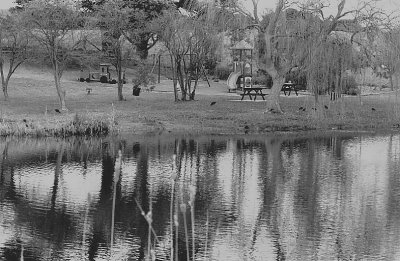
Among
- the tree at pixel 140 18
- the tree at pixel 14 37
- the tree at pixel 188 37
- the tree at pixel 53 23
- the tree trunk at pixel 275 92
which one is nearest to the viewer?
the tree at pixel 53 23

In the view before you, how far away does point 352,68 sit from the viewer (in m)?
35.0

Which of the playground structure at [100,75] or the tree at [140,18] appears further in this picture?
the playground structure at [100,75]

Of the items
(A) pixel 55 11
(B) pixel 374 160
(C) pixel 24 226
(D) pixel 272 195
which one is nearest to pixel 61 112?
(A) pixel 55 11

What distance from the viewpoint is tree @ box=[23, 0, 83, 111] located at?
1390 inches

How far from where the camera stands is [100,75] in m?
52.6

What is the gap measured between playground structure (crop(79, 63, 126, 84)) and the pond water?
20.9 meters

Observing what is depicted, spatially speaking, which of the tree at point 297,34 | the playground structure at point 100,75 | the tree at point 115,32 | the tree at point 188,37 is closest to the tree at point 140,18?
the tree at point 115,32

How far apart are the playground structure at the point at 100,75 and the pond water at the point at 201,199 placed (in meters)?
20.9

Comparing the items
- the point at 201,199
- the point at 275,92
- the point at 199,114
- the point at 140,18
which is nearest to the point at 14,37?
the point at 140,18

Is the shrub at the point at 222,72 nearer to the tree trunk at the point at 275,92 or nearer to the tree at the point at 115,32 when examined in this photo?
the tree at the point at 115,32

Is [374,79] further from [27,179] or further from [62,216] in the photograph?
[62,216]

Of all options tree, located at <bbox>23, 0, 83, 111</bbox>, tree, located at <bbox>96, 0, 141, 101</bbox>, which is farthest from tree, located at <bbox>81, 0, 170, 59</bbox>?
Result: tree, located at <bbox>23, 0, 83, 111</bbox>

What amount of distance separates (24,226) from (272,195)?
6339 millimetres

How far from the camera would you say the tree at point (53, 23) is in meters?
35.3
